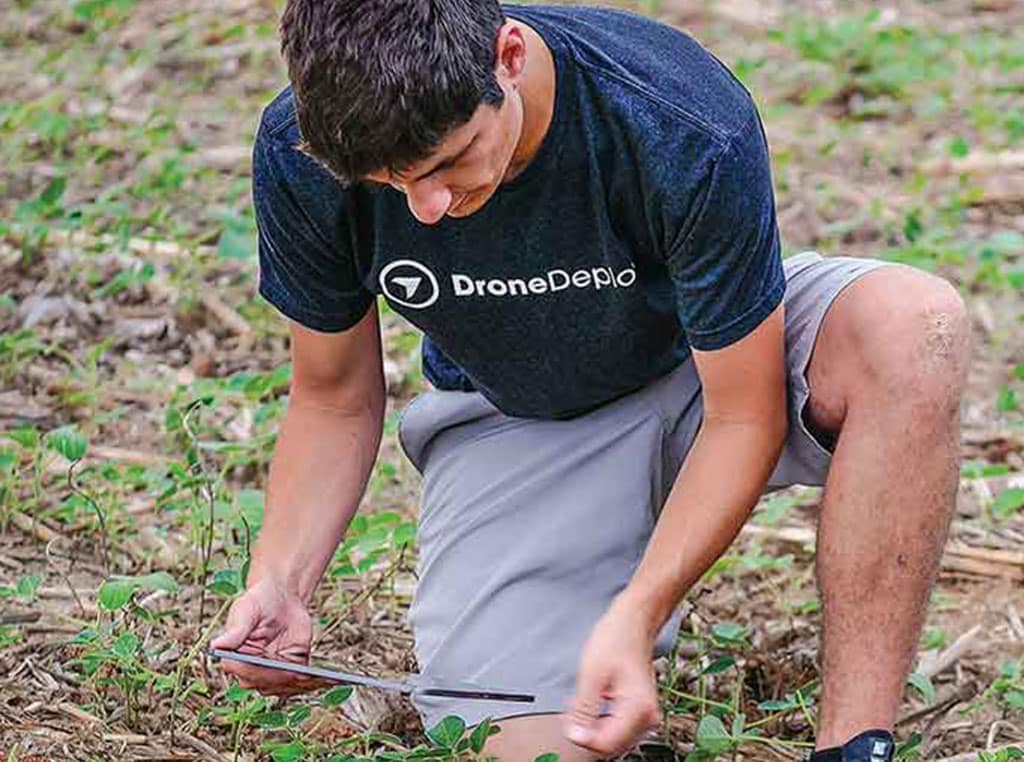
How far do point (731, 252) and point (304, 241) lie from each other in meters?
0.52

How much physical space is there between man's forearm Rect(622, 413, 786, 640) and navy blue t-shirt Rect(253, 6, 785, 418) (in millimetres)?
119

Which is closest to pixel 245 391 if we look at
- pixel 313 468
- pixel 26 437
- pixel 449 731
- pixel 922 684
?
pixel 26 437

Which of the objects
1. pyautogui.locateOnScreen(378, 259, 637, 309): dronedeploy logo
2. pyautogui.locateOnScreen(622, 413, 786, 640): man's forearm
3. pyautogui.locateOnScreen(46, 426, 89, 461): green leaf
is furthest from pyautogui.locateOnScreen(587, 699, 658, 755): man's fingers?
pyautogui.locateOnScreen(46, 426, 89, 461): green leaf

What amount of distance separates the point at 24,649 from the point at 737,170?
46.1 inches

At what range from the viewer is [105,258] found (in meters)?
4.00

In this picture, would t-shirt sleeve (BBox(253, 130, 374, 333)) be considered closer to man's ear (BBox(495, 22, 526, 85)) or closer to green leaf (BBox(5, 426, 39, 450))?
man's ear (BBox(495, 22, 526, 85))

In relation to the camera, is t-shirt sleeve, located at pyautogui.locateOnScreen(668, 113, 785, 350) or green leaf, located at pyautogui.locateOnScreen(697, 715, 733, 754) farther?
green leaf, located at pyautogui.locateOnScreen(697, 715, 733, 754)

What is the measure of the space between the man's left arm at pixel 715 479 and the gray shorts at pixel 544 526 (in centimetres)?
18

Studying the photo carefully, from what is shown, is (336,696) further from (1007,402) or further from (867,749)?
(1007,402)

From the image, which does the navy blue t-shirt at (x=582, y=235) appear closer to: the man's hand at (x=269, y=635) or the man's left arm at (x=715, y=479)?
the man's left arm at (x=715, y=479)

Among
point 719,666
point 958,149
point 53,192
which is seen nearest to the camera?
point 719,666

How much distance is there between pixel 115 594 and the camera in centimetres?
225

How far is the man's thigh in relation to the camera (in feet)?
8.01

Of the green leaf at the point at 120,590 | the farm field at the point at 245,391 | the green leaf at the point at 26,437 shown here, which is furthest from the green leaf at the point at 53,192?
the green leaf at the point at 120,590
